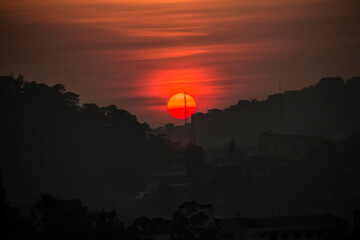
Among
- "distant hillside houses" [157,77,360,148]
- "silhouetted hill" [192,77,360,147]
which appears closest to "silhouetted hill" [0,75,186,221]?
"distant hillside houses" [157,77,360,148]

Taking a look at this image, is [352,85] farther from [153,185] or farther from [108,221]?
[108,221]

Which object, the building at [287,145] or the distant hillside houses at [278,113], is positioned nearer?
the building at [287,145]

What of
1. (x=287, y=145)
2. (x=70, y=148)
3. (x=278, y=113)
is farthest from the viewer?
(x=278, y=113)

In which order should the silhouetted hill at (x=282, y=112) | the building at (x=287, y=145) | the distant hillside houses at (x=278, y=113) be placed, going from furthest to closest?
the silhouetted hill at (x=282, y=112), the distant hillside houses at (x=278, y=113), the building at (x=287, y=145)

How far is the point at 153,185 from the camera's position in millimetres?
64125

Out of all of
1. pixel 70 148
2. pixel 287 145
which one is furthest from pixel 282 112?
pixel 70 148

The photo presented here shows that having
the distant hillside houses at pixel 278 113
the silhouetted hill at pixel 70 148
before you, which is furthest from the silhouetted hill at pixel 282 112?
the silhouetted hill at pixel 70 148

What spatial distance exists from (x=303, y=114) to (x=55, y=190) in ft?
148

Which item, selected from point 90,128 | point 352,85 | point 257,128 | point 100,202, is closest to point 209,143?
point 257,128

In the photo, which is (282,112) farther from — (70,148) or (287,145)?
(70,148)

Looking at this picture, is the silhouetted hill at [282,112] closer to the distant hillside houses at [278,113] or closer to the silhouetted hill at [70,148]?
the distant hillside houses at [278,113]

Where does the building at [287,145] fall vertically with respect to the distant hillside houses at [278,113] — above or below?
below

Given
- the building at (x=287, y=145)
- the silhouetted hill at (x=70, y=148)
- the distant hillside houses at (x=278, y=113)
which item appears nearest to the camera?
the silhouetted hill at (x=70, y=148)

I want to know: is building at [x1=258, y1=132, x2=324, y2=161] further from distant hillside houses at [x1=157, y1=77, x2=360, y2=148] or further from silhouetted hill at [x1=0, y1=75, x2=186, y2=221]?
distant hillside houses at [x1=157, y1=77, x2=360, y2=148]
